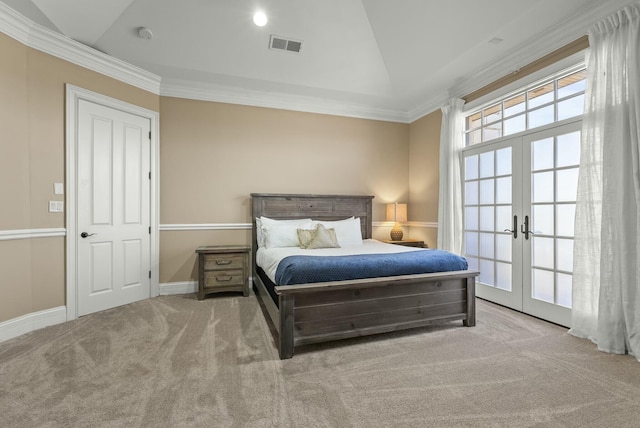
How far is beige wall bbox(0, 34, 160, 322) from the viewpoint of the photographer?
8.69 ft

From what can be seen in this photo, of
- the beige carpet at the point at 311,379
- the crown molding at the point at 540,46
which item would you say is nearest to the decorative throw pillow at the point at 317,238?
the beige carpet at the point at 311,379

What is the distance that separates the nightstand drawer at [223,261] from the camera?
3.84m

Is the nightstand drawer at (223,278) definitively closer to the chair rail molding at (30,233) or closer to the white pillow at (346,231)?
the white pillow at (346,231)

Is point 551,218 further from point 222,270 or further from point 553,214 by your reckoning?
point 222,270

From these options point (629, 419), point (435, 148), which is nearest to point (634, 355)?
point (629, 419)

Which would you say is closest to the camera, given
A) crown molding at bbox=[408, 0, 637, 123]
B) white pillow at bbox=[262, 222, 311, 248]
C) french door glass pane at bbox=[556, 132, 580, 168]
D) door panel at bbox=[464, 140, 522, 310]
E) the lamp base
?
crown molding at bbox=[408, 0, 637, 123]

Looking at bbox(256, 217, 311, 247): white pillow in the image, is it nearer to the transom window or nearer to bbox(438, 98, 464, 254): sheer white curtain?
A: bbox(438, 98, 464, 254): sheer white curtain

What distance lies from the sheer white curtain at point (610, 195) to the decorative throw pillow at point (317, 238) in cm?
249

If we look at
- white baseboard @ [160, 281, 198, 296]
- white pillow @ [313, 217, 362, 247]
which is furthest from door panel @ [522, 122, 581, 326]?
white baseboard @ [160, 281, 198, 296]

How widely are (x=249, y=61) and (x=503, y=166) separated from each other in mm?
3476

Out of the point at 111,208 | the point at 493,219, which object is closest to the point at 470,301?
the point at 493,219

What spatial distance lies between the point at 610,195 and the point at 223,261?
13.4ft

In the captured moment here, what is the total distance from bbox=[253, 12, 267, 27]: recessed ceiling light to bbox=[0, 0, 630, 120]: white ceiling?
50 millimetres

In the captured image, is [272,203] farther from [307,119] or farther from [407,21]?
[407,21]
